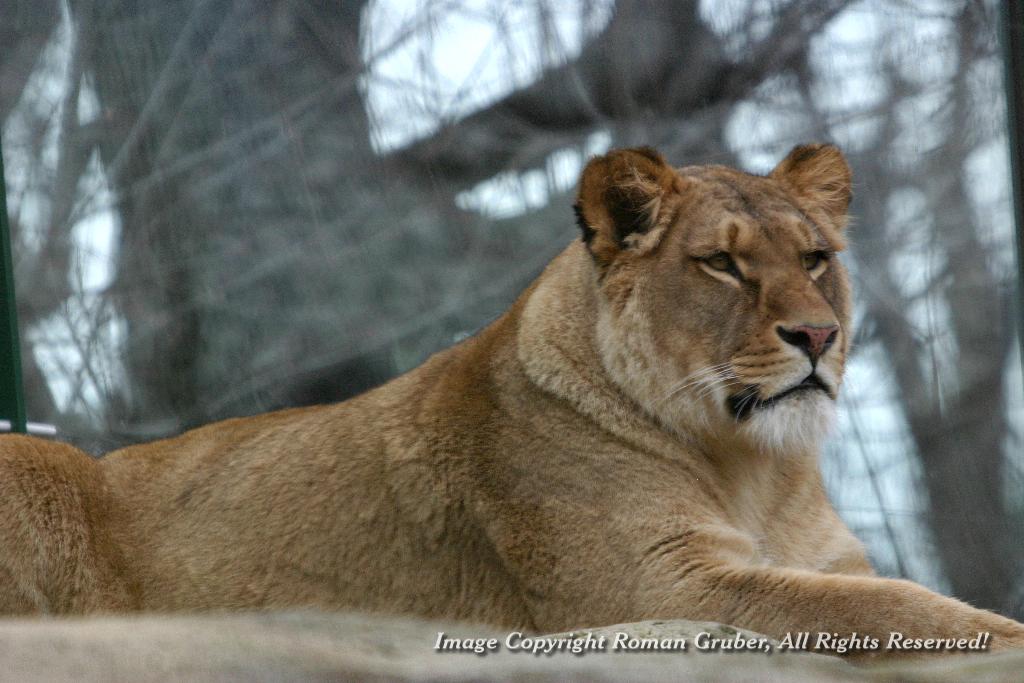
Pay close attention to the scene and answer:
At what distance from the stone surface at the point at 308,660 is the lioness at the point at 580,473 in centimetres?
123

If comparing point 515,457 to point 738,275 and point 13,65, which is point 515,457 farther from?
point 13,65

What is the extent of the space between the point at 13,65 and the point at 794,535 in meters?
5.22

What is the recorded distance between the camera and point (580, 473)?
389 cm

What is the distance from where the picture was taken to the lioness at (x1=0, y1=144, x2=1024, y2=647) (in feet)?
12.1

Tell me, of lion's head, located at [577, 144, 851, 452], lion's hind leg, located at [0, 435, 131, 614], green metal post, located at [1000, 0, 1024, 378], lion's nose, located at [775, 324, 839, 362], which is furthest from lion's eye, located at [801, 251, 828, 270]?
green metal post, located at [1000, 0, 1024, 378]

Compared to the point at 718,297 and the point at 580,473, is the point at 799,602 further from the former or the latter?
the point at 718,297

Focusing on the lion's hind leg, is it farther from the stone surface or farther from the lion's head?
A: the stone surface

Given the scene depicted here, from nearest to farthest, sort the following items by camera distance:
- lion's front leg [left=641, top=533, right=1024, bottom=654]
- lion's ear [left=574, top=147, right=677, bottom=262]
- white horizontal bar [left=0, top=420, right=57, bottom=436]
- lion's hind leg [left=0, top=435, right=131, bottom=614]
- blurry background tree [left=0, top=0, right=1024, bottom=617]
→ 1. lion's front leg [left=641, top=533, right=1024, bottom=654]
2. lion's ear [left=574, top=147, right=677, bottom=262]
3. lion's hind leg [left=0, top=435, right=131, bottom=614]
4. white horizontal bar [left=0, top=420, right=57, bottom=436]
5. blurry background tree [left=0, top=0, right=1024, bottom=617]

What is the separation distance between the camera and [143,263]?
707cm

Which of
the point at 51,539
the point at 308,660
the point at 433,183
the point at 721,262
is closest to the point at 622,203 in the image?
the point at 721,262

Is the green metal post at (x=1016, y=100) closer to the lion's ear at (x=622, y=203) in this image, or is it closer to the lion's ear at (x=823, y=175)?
the lion's ear at (x=823, y=175)

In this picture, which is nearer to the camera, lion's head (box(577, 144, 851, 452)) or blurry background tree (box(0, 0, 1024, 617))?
lion's head (box(577, 144, 851, 452))

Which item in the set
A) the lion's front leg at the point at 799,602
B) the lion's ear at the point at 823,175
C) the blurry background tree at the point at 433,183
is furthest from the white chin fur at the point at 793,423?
the blurry background tree at the point at 433,183

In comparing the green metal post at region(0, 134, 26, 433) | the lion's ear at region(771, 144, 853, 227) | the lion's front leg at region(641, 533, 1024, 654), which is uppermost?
the green metal post at region(0, 134, 26, 433)
